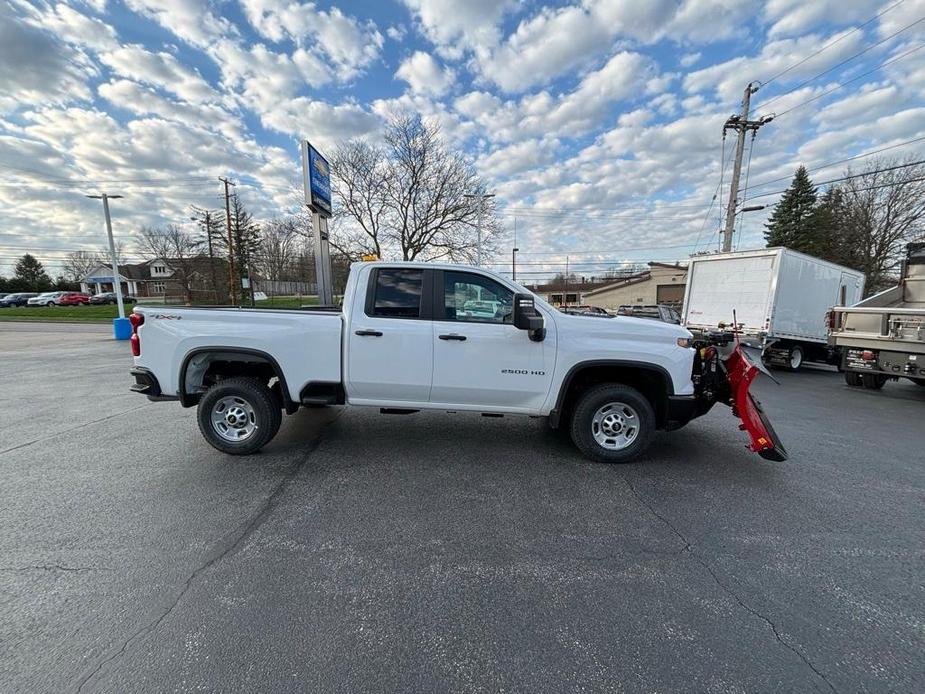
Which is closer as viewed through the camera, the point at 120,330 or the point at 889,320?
the point at 889,320

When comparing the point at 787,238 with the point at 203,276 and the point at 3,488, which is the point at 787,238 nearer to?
the point at 3,488

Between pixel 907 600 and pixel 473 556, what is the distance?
8.25 ft

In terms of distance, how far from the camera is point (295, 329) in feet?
13.1

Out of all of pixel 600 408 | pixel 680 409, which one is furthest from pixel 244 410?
pixel 680 409

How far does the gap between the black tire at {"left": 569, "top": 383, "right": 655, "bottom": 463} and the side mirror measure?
95cm

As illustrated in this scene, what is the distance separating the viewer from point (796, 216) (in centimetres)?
3578

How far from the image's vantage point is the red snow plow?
3918 millimetres

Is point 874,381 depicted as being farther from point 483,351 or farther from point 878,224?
point 878,224

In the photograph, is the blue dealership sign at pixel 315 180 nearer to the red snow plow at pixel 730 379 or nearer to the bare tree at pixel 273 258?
the red snow plow at pixel 730 379

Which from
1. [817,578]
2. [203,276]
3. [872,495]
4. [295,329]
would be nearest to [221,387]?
[295,329]

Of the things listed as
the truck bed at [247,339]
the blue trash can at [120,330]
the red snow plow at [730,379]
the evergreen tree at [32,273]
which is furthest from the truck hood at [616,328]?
the evergreen tree at [32,273]

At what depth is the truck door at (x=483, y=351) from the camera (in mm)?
3910

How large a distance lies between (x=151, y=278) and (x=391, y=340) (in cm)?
9233

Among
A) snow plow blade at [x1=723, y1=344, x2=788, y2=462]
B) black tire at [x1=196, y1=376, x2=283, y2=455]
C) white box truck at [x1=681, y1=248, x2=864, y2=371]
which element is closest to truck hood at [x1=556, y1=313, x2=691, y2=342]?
snow plow blade at [x1=723, y1=344, x2=788, y2=462]
